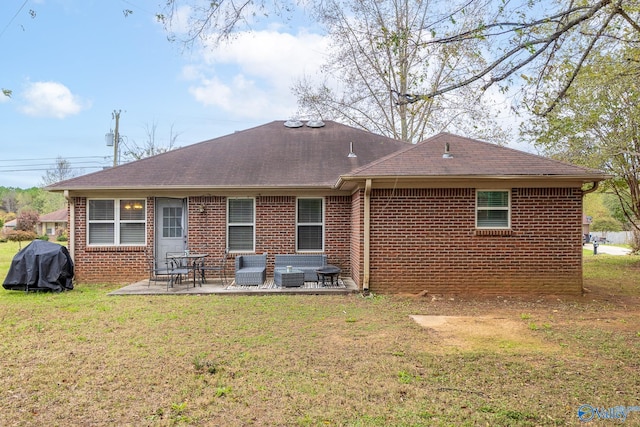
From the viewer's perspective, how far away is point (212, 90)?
18125 millimetres

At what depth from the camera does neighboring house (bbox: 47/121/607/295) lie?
29.9 ft

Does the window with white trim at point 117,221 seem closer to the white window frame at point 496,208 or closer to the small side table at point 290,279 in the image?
the small side table at point 290,279

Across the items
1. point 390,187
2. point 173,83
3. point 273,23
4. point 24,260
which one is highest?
point 173,83

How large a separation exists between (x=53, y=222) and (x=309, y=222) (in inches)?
1731

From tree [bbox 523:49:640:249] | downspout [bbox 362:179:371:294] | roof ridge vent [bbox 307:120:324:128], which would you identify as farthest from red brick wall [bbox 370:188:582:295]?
roof ridge vent [bbox 307:120:324:128]

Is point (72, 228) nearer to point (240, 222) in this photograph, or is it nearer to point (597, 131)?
point (240, 222)

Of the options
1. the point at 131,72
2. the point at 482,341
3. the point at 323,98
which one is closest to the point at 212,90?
the point at 131,72

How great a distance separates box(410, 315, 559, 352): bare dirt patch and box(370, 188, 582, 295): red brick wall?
2.06m

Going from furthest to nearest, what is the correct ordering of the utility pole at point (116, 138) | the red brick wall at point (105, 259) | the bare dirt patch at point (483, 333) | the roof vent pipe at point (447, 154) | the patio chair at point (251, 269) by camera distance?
the utility pole at point (116, 138) → the red brick wall at point (105, 259) → the patio chair at point (251, 269) → the roof vent pipe at point (447, 154) → the bare dirt patch at point (483, 333)

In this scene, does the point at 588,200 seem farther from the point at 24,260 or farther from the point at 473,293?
the point at 24,260

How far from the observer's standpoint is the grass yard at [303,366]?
345 centimetres

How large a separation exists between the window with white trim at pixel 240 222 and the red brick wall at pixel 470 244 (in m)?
3.69

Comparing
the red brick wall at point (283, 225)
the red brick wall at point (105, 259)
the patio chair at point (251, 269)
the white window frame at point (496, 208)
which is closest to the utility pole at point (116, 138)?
the red brick wall at point (105, 259)

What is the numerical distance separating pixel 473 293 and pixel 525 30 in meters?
5.59
